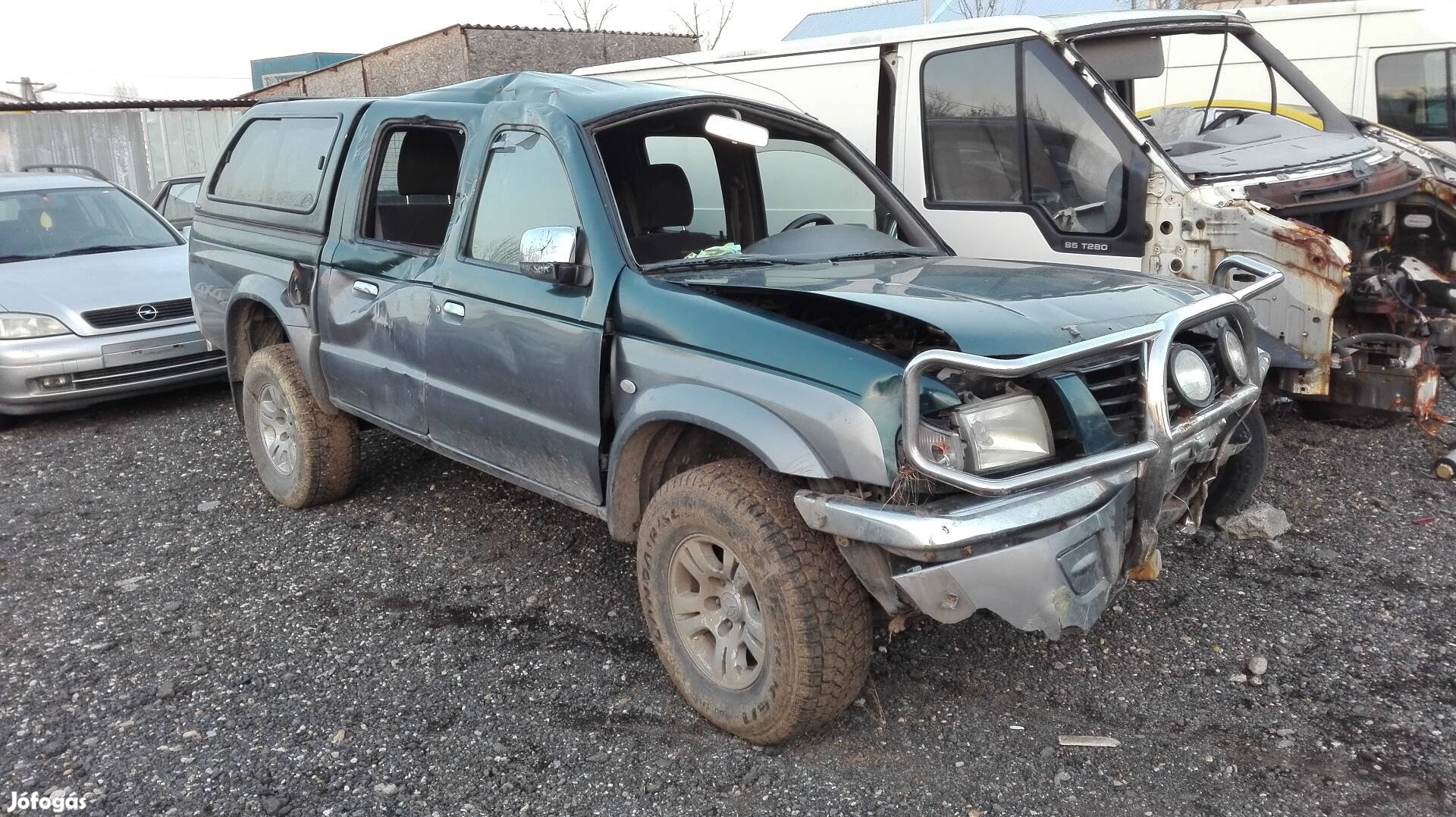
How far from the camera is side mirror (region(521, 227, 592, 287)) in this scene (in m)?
3.31

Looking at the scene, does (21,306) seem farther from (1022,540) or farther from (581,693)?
(1022,540)

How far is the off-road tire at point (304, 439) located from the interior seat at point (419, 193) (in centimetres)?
91

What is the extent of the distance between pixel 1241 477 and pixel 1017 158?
2.05 m

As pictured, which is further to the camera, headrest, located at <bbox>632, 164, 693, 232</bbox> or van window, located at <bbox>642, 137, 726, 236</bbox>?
van window, located at <bbox>642, 137, 726, 236</bbox>

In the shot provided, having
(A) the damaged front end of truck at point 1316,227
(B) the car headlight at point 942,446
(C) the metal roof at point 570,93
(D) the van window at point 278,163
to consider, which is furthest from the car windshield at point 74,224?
(B) the car headlight at point 942,446

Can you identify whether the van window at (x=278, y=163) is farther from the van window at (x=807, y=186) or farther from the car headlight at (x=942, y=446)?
the car headlight at (x=942, y=446)

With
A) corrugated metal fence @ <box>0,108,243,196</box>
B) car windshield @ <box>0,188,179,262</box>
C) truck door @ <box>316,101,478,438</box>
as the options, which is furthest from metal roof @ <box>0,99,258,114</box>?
truck door @ <box>316,101,478,438</box>

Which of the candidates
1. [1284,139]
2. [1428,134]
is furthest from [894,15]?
[1284,139]

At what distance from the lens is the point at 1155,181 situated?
4.82 metres

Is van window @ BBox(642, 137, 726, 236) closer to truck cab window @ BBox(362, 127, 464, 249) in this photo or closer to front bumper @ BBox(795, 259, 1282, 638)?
truck cab window @ BBox(362, 127, 464, 249)

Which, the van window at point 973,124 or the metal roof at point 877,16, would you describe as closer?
the van window at point 973,124

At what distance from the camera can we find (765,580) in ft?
9.24

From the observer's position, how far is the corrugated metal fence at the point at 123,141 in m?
16.5

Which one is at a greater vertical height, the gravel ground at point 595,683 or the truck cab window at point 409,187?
the truck cab window at point 409,187
